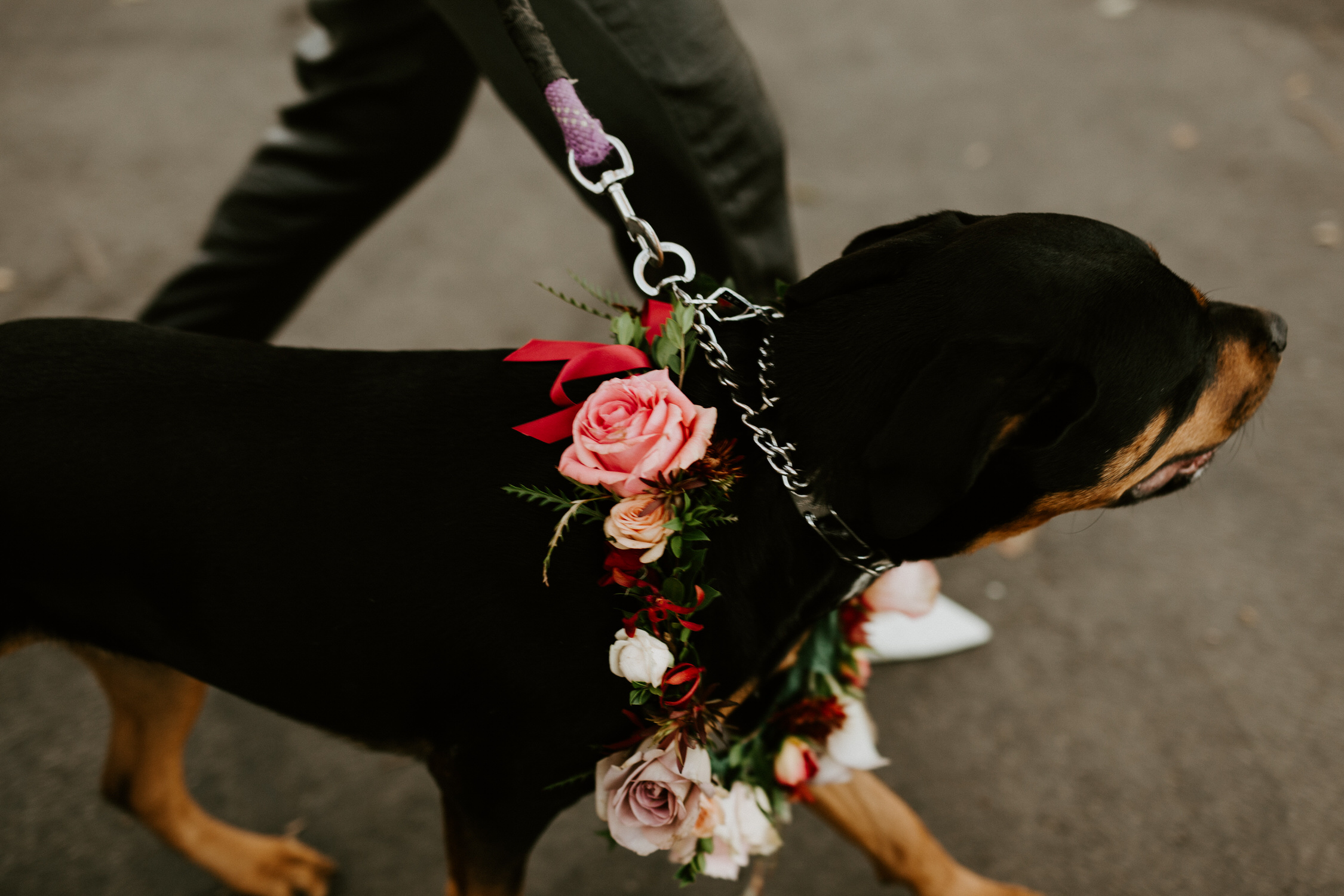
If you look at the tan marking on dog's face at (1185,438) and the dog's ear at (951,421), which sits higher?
the dog's ear at (951,421)

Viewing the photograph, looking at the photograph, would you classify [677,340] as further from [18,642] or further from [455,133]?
[455,133]

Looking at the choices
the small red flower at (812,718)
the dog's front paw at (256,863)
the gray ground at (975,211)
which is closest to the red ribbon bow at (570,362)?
the small red flower at (812,718)

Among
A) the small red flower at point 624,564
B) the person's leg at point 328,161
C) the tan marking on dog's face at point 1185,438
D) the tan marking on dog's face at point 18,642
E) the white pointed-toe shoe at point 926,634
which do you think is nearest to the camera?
the small red flower at point 624,564

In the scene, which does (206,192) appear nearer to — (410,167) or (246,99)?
(246,99)

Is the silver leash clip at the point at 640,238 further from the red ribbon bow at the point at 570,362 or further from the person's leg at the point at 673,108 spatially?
the person's leg at the point at 673,108

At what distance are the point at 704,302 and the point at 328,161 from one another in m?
1.71

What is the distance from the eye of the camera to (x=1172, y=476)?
1.81 metres

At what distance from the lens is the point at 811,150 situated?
4.52m

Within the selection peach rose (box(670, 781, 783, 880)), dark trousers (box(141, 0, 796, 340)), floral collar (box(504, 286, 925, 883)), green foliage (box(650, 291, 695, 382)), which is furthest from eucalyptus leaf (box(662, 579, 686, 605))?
dark trousers (box(141, 0, 796, 340))

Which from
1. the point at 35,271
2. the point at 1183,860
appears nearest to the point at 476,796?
the point at 1183,860

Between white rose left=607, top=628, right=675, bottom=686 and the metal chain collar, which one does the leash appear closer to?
the metal chain collar

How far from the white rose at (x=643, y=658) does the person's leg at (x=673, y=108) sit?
3.52 ft

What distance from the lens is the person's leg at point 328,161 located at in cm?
262

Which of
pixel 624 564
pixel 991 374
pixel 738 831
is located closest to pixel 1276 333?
pixel 991 374
